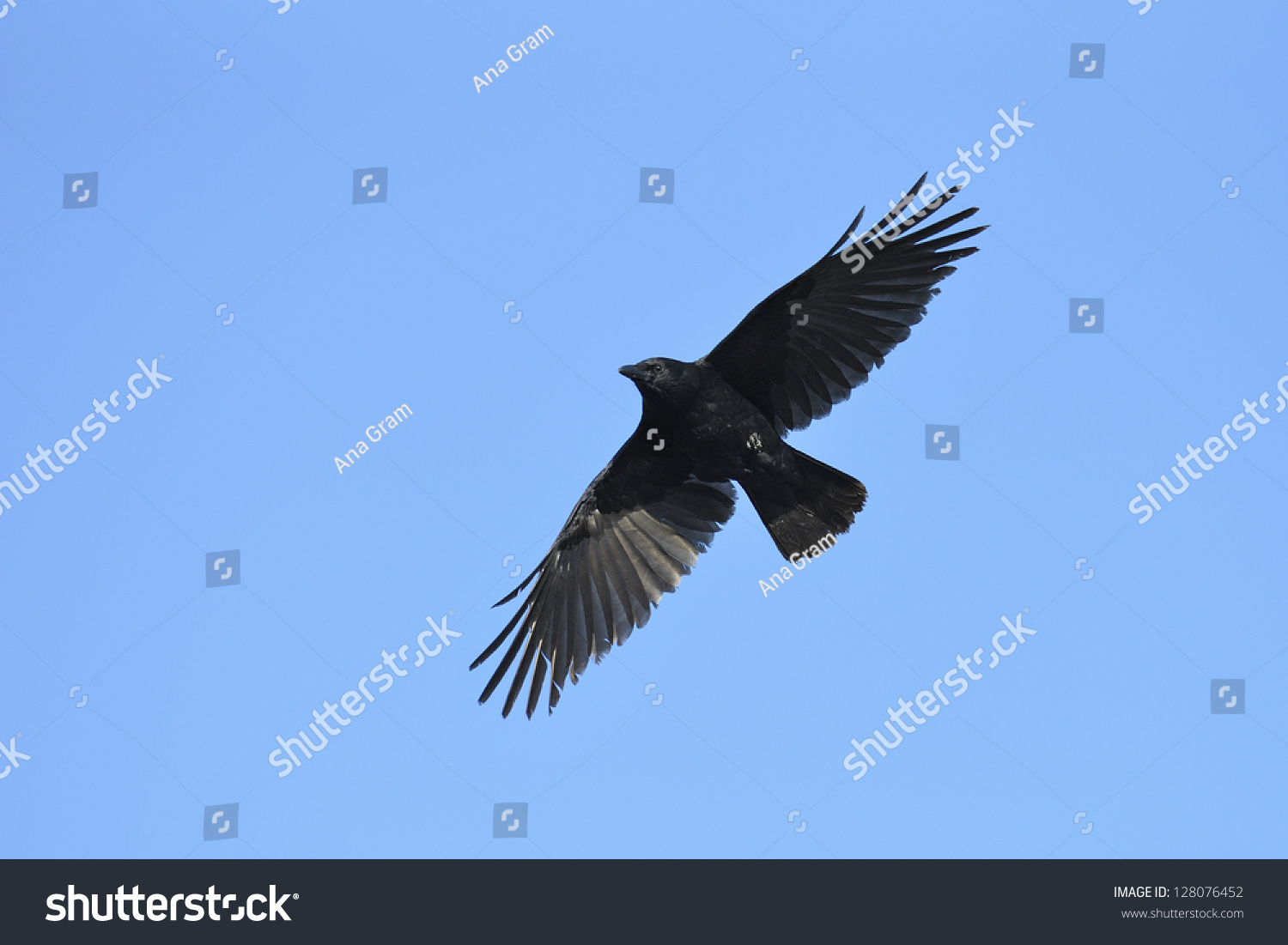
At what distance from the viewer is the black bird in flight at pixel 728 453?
335 inches

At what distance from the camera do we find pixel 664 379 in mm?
8734

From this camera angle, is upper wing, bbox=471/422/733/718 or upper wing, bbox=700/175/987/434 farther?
upper wing, bbox=471/422/733/718

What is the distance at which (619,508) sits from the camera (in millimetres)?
10148

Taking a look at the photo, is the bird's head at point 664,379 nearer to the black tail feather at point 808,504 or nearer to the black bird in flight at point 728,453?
the black bird in flight at point 728,453

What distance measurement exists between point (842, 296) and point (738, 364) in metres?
Answer: 1.00

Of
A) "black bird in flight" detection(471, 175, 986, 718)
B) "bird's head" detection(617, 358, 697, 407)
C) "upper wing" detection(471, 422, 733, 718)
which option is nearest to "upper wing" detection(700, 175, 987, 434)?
"black bird in flight" detection(471, 175, 986, 718)

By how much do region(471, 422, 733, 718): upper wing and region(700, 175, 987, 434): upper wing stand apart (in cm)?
111

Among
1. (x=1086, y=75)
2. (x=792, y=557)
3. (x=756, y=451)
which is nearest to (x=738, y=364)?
(x=756, y=451)

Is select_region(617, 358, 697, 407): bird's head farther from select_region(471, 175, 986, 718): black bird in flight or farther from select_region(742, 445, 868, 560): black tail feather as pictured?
select_region(742, 445, 868, 560): black tail feather

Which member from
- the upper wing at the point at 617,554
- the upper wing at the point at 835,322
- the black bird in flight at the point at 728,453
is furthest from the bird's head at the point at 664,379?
the upper wing at the point at 617,554

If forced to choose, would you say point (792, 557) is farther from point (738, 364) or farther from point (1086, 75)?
point (1086, 75)

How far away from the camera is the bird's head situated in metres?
8.73

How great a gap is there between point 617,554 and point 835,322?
287 centimetres

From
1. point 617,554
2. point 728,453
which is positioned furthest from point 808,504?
point 617,554
